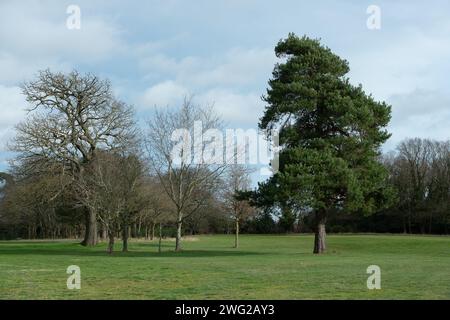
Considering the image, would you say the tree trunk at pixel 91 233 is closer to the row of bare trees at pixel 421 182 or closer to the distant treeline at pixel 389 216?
the distant treeline at pixel 389 216

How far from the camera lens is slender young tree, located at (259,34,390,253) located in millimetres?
31828

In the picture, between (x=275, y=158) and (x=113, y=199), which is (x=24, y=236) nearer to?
(x=113, y=199)

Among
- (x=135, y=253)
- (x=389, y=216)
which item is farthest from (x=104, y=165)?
(x=389, y=216)

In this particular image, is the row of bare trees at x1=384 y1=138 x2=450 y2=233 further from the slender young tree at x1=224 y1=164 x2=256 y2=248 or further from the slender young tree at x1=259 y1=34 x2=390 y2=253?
the slender young tree at x1=259 y1=34 x2=390 y2=253

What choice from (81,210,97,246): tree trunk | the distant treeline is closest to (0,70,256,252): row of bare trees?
(81,210,97,246): tree trunk

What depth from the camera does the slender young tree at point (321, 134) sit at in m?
31.8

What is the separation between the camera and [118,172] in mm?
35906

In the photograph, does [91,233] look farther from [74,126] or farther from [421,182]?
[421,182]

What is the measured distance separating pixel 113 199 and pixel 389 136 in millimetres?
17640

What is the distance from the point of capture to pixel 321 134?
114ft

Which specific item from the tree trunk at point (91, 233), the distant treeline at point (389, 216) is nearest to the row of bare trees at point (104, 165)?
the tree trunk at point (91, 233)

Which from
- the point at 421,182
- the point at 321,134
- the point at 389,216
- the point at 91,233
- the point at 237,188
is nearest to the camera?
the point at 321,134

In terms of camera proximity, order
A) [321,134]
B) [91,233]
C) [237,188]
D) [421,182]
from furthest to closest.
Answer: [421,182], [237,188], [91,233], [321,134]
